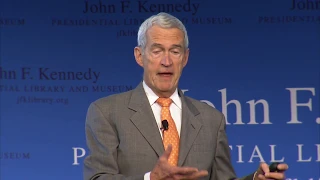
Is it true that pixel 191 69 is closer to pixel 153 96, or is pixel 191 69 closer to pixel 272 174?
pixel 153 96

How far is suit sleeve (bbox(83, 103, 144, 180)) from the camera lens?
2801mm

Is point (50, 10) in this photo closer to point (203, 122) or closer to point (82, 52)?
point (82, 52)

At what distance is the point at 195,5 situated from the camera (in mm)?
4578

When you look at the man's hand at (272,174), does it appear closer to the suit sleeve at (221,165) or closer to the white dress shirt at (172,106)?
the suit sleeve at (221,165)

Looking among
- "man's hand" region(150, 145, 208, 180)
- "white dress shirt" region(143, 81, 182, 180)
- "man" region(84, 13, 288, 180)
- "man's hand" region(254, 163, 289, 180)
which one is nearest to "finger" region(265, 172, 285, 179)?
"man's hand" region(254, 163, 289, 180)

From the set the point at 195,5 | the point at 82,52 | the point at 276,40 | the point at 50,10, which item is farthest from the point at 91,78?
the point at 276,40

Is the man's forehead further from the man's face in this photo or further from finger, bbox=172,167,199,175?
finger, bbox=172,167,199,175

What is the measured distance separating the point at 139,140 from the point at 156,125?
0.33 feet

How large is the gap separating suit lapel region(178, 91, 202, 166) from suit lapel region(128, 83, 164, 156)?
0.09 meters

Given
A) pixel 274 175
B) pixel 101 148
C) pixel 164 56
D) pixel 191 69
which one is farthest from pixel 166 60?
pixel 191 69

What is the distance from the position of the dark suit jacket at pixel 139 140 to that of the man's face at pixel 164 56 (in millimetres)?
102

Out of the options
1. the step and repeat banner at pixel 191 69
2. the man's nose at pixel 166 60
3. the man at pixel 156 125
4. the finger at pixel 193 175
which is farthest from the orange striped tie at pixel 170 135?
the step and repeat banner at pixel 191 69

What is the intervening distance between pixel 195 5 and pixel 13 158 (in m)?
1.46

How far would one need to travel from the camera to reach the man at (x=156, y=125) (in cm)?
284
